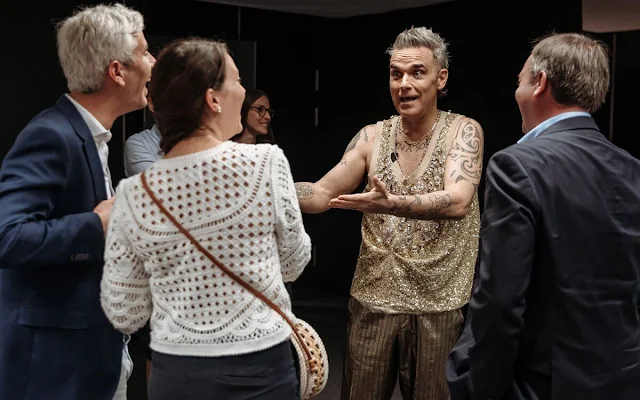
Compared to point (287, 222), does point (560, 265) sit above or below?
below

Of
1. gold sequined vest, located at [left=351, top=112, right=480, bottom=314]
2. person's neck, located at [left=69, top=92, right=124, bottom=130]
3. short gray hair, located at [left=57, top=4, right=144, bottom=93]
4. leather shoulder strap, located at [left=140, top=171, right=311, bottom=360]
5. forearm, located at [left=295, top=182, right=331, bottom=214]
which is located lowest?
gold sequined vest, located at [left=351, top=112, right=480, bottom=314]

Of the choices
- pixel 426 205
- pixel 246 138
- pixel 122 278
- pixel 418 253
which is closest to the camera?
pixel 122 278

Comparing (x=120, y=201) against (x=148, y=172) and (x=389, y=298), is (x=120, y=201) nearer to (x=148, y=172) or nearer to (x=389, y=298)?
(x=148, y=172)

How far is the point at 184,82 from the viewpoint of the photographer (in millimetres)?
2023

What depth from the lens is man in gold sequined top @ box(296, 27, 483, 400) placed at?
10.7ft

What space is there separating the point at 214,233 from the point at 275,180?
184mm

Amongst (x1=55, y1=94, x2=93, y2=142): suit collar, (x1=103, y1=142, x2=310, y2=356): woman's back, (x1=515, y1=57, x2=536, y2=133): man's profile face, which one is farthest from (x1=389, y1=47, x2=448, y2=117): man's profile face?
(x1=103, y1=142, x2=310, y2=356): woman's back

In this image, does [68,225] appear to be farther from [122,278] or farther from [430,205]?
[430,205]

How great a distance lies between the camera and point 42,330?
2422mm

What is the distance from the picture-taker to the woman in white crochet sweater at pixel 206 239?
199cm

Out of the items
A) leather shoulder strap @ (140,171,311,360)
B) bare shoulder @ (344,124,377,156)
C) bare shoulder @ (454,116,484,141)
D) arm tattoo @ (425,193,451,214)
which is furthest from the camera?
bare shoulder @ (344,124,377,156)

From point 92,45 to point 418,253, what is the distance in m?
1.42

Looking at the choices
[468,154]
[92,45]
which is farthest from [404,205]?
[92,45]

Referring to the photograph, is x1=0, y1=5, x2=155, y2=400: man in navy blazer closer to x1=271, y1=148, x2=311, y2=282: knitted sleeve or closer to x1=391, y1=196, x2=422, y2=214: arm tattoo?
x1=271, y1=148, x2=311, y2=282: knitted sleeve
